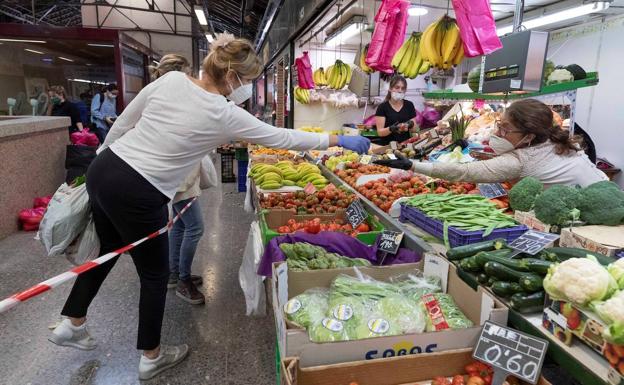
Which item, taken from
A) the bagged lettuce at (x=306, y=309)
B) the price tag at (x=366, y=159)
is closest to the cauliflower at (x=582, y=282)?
the bagged lettuce at (x=306, y=309)

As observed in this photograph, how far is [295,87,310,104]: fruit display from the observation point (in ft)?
29.3

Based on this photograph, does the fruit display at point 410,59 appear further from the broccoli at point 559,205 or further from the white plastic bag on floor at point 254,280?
the broccoli at point 559,205

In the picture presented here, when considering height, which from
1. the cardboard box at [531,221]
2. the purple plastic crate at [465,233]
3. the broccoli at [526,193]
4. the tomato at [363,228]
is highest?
the broccoli at [526,193]

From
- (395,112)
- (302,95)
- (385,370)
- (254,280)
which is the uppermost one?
(302,95)

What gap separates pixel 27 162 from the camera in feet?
18.0

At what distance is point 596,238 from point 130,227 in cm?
225

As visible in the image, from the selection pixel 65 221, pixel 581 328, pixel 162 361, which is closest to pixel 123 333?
pixel 162 361

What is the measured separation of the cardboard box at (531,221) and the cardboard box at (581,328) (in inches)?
29.1

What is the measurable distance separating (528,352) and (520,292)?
0.81ft

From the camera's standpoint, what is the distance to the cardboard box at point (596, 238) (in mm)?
1623

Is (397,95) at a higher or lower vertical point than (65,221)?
higher

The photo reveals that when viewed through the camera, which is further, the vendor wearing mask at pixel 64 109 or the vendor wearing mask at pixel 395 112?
the vendor wearing mask at pixel 64 109

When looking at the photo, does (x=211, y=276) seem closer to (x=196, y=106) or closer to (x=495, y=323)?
(x=196, y=106)

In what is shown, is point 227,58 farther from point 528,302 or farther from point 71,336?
point 71,336
